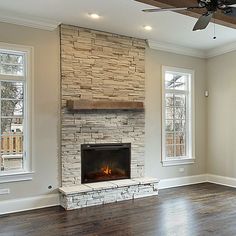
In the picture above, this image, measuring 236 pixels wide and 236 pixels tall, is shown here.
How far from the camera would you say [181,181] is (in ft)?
21.5

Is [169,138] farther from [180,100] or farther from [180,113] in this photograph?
[180,100]

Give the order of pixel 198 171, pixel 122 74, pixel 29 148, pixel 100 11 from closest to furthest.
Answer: pixel 100 11, pixel 29 148, pixel 122 74, pixel 198 171

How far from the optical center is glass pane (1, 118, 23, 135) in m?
4.74

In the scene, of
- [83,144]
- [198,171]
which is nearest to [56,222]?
[83,144]

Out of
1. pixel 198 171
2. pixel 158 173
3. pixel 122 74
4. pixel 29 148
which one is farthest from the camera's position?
pixel 198 171

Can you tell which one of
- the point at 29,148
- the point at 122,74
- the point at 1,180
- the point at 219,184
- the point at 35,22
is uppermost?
the point at 35,22

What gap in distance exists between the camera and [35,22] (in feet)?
15.7

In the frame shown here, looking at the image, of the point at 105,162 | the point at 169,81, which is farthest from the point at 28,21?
the point at 169,81

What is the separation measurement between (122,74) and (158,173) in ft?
7.60

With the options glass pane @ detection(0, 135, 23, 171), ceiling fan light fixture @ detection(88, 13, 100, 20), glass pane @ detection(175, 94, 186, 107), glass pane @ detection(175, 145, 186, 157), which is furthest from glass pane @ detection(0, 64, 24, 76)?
glass pane @ detection(175, 145, 186, 157)

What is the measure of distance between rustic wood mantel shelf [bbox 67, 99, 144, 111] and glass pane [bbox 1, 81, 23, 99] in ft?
2.79

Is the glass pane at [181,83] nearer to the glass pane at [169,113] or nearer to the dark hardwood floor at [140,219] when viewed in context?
the glass pane at [169,113]

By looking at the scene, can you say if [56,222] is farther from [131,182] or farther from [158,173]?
[158,173]

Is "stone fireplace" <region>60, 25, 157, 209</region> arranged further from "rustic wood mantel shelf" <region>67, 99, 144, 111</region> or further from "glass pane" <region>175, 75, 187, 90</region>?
"glass pane" <region>175, 75, 187, 90</region>
